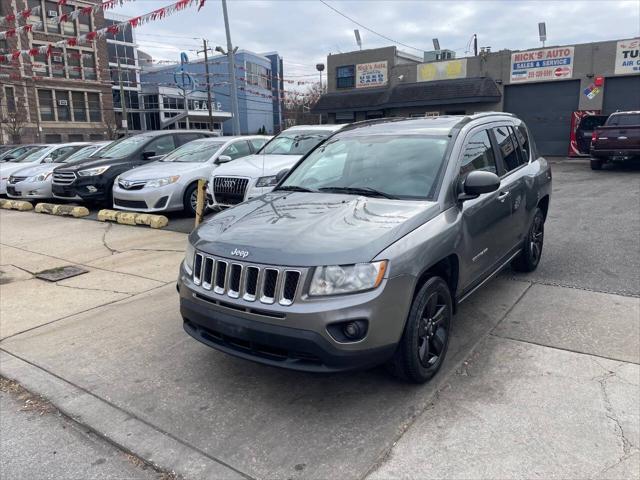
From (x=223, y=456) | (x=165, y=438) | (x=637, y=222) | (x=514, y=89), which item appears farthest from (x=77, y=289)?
(x=514, y=89)

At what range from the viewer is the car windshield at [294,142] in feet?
31.2

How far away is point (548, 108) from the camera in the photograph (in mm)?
24562

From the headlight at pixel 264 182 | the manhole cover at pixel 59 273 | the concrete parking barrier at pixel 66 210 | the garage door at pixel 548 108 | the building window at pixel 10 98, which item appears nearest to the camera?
the manhole cover at pixel 59 273

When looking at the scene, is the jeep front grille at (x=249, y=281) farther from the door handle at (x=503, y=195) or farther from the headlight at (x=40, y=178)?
the headlight at (x=40, y=178)

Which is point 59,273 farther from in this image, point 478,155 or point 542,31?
point 542,31

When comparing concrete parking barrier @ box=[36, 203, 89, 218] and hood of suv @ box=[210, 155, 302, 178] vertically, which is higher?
hood of suv @ box=[210, 155, 302, 178]

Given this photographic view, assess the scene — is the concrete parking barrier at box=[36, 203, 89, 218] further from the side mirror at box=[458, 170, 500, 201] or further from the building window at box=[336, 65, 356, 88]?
the building window at box=[336, 65, 356, 88]

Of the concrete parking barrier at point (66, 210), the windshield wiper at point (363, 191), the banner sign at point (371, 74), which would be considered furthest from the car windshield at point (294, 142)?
the banner sign at point (371, 74)

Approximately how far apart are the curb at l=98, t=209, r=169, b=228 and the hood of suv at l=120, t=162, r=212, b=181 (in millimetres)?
729

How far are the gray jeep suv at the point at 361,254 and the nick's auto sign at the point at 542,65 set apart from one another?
2249cm

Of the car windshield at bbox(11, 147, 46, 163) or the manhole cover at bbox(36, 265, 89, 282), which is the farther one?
the car windshield at bbox(11, 147, 46, 163)

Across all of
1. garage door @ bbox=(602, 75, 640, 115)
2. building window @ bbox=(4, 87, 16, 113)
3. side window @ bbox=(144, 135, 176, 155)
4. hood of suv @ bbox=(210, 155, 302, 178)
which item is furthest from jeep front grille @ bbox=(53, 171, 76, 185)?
building window @ bbox=(4, 87, 16, 113)

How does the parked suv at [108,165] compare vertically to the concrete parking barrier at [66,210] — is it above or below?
above

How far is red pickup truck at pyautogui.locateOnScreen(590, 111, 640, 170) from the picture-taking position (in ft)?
48.4
